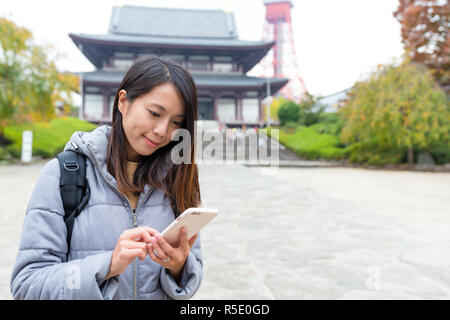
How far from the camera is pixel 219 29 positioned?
2553cm

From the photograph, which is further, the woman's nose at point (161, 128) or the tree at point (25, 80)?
the tree at point (25, 80)

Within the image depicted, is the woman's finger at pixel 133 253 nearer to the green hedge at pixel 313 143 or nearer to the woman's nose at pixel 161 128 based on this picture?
the woman's nose at pixel 161 128

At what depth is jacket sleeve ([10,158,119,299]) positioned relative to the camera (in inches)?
33.2

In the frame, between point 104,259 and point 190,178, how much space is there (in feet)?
1.11

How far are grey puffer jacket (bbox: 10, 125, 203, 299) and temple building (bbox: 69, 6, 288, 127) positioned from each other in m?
20.1

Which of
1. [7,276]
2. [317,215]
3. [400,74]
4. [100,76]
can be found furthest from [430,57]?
[100,76]

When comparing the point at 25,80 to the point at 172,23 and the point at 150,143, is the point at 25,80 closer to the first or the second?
the point at 150,143

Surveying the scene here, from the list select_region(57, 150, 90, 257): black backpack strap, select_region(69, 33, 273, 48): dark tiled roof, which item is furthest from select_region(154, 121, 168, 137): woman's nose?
select_region(69, 33, 273, 48): dark tiled roof

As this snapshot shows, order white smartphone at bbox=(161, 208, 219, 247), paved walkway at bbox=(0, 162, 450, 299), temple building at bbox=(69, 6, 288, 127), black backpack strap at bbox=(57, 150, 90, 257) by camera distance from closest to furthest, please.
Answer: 1. white smartphone at bbox=(161, 208, 219, 247)
2. black backpack strap at bbox=(57, 150, 90, 257)
3. paved walkway at bbox=(0, 162, 450, 299)
4. temple building at bbox=(69, 6, 288, 127)

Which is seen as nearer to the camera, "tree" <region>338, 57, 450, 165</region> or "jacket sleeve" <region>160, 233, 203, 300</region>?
"jacket sleeve" <region>160, 233, 203, 300</region>

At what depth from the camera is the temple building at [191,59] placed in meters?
21.1

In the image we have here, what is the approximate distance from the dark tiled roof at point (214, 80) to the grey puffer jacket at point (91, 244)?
2014 cm

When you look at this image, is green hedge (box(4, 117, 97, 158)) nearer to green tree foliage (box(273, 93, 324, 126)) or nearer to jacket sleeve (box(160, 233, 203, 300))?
green tree foliage (box(273, 93, 324, 126))

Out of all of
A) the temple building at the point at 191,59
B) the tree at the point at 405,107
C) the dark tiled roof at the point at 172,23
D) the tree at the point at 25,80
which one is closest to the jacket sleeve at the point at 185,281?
the tree at the point at 25,80
